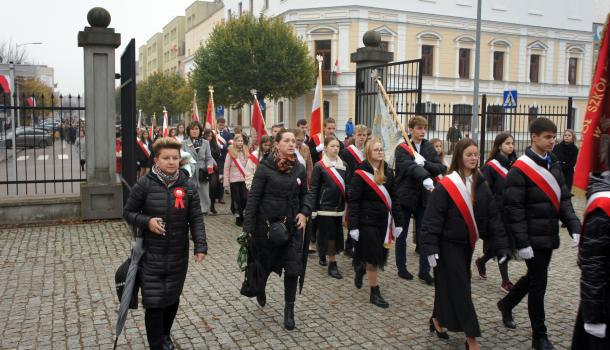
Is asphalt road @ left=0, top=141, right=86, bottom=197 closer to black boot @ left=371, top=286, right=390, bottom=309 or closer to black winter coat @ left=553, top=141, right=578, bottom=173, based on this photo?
black boot @ left=371, top=286, right=390, bottom=309

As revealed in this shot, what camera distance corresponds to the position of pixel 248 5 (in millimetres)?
46500

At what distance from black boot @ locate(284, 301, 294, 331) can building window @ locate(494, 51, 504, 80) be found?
38.6 m

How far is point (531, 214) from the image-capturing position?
4730 mm

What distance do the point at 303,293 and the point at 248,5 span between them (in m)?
43.3

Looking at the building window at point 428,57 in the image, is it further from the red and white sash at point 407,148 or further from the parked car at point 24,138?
the red and white sash at point 407,148

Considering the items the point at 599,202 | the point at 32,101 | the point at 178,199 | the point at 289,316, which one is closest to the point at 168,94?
the point at 32,101

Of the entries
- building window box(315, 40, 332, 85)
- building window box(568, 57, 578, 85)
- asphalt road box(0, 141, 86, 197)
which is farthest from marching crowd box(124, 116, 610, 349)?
building window box(568, 57, 578, 85)

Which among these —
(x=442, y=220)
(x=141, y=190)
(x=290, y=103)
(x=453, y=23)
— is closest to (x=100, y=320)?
(x=141, y=190)

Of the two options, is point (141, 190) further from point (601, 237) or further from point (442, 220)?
point (601, 237)

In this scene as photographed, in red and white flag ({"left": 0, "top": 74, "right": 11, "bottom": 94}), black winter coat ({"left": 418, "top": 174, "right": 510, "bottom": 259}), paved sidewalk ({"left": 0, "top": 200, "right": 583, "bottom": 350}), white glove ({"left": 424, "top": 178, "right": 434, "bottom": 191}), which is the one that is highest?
red and white flag ({"left": 0, "top": 74, "right": 11, "bottom": 94})

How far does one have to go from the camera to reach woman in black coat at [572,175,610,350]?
2.89 metres

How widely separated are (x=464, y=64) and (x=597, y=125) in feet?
126

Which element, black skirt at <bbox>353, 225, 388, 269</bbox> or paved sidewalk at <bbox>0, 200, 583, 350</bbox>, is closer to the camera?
paved sidewalk at <bbox>0, 200, 583, 350</bbox>

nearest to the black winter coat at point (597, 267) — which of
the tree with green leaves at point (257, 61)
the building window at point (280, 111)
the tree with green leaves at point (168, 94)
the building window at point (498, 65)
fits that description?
the tree with green leaves at point (257, 61)
